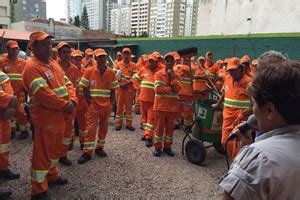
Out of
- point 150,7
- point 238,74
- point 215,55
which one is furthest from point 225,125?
point 150,7

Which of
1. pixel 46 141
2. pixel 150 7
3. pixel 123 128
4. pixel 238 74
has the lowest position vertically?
pixel 123 128

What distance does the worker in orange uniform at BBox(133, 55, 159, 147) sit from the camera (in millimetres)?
6290

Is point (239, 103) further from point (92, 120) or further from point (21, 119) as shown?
point (21, 119)

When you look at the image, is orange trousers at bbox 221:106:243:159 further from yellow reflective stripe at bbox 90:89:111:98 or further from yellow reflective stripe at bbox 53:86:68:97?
yellow reflective stripe at bbox 53:86:68:97

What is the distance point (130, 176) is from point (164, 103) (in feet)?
5.36

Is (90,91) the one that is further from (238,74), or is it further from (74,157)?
(238,74)

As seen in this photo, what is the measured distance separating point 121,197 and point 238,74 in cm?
263

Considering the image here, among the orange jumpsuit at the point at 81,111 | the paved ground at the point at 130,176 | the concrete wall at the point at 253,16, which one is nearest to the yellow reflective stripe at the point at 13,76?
the paved ground at the point at 130,176

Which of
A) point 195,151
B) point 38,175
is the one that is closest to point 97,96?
point 38,175

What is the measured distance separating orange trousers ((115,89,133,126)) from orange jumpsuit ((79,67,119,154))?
7.05 ft

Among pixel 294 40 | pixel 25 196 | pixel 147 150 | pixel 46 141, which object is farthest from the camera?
pixel 294 40

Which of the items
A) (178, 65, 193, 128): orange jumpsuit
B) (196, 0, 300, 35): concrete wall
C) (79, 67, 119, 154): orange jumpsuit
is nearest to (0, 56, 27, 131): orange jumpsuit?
(79, 67, 119, 154): orange jumpsuit

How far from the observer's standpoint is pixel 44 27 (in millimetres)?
41094

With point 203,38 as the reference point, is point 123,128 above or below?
below
